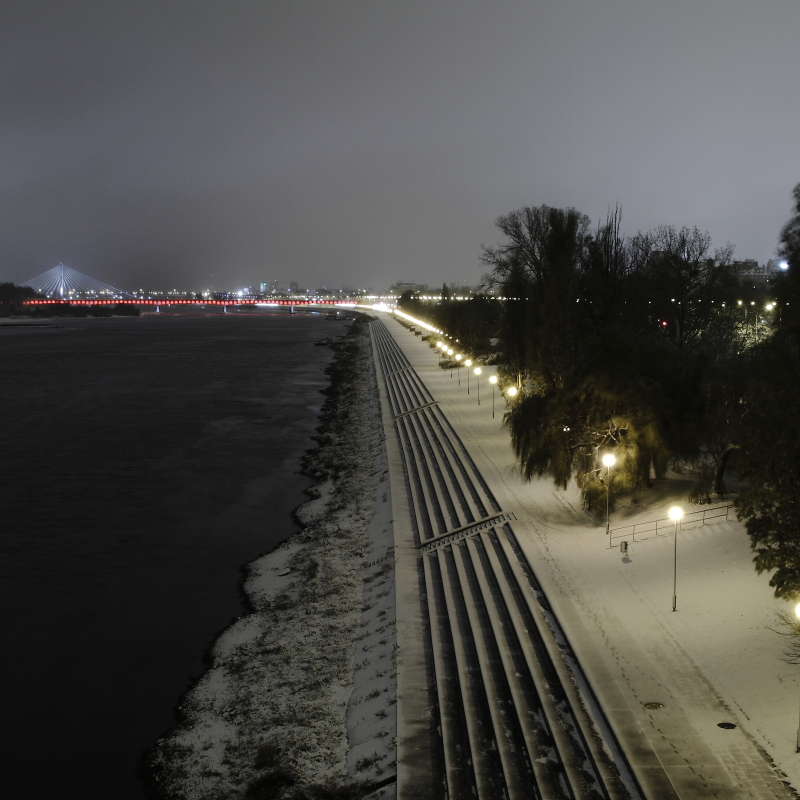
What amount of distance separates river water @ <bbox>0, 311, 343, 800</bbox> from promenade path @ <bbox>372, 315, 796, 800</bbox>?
2.88m

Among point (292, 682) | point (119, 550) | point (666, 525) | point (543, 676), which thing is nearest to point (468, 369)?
point (119, 550)

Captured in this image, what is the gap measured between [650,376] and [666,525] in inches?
108

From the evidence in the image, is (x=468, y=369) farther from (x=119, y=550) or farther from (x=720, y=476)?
(x=119, y=550)

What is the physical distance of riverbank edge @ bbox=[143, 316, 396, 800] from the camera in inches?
274

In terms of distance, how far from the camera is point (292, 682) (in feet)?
28.3

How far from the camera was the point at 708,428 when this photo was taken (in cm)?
1252

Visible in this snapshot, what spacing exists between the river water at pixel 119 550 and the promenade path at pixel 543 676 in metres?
2.88

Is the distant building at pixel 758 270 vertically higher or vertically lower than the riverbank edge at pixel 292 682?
higher

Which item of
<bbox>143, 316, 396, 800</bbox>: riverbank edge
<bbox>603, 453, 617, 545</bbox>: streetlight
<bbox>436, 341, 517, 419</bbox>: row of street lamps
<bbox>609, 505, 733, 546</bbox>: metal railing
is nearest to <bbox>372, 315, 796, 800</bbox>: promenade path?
<bbox>603, 453, 617, 545</bbox>: streetlight

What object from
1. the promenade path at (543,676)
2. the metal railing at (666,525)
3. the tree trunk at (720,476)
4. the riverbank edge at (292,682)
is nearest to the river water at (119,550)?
the riverbank edge at (292,682)

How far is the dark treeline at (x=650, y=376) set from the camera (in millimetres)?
7562

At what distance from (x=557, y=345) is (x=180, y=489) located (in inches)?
362

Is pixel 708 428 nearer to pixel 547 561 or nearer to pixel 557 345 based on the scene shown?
pixel 547 561

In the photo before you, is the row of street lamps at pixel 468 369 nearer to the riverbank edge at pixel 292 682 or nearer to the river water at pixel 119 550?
the river water at pixel 119 550
